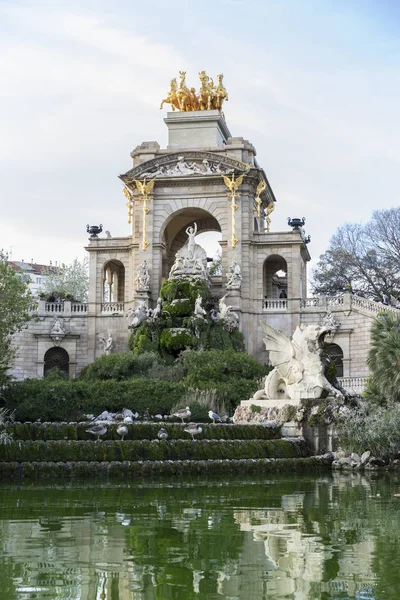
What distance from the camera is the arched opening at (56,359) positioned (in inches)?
1843

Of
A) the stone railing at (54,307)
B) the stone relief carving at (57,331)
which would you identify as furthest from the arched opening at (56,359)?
the stone railing at (54,307)

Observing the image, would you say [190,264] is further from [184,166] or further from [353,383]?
[353,383]

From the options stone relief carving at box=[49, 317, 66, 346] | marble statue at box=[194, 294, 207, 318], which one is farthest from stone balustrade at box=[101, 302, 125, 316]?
marble statue at box=[194, 294, 207, 318]

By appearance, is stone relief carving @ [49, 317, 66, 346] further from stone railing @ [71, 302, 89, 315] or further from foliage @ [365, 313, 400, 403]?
foliage @ [365, 313, 400, 403]

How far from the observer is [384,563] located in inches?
389

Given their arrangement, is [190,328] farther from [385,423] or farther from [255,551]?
[255,551]

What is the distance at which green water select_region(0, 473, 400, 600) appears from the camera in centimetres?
866

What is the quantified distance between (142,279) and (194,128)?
31.5 ft

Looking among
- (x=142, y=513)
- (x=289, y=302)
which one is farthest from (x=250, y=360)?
(x=142, y=513)

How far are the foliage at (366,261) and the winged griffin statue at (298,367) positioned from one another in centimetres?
2605

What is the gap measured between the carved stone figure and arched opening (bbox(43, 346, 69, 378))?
29.8 feet

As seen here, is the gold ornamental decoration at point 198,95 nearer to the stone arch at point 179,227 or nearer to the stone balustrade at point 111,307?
the stone arch at point 179,227

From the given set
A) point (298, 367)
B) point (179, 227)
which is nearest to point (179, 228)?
point (179, 227)

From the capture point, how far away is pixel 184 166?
4634 cm
